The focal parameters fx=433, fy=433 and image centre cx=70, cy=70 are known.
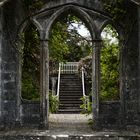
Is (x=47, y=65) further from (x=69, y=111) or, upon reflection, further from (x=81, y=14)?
(x=69, y=111)

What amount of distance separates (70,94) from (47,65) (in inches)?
396

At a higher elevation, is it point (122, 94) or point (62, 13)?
point (62, 13)

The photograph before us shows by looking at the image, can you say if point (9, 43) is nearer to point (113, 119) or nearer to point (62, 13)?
point (62, 13)

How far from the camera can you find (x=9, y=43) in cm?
1166

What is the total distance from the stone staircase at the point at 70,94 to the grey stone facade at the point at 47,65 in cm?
726

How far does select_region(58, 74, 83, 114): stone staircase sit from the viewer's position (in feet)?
64.1

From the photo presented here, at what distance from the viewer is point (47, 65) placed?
38.0ft

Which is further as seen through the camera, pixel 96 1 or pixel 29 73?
pixel 29 73

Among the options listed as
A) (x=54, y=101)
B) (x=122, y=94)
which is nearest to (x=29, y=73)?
(x=54, y=101)

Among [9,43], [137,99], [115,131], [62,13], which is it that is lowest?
[115,131]

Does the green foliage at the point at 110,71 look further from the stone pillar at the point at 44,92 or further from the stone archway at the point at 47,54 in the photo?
the stone pillar at the point at 44,92

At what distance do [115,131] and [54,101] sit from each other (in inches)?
164

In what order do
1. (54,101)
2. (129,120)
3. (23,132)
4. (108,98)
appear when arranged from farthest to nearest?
1. (54,101)
2. (108,98)
3. (129,120)
4. (23,132)

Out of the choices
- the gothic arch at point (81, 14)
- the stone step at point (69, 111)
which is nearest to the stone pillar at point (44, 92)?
the gothic arch at point (81, 14)
